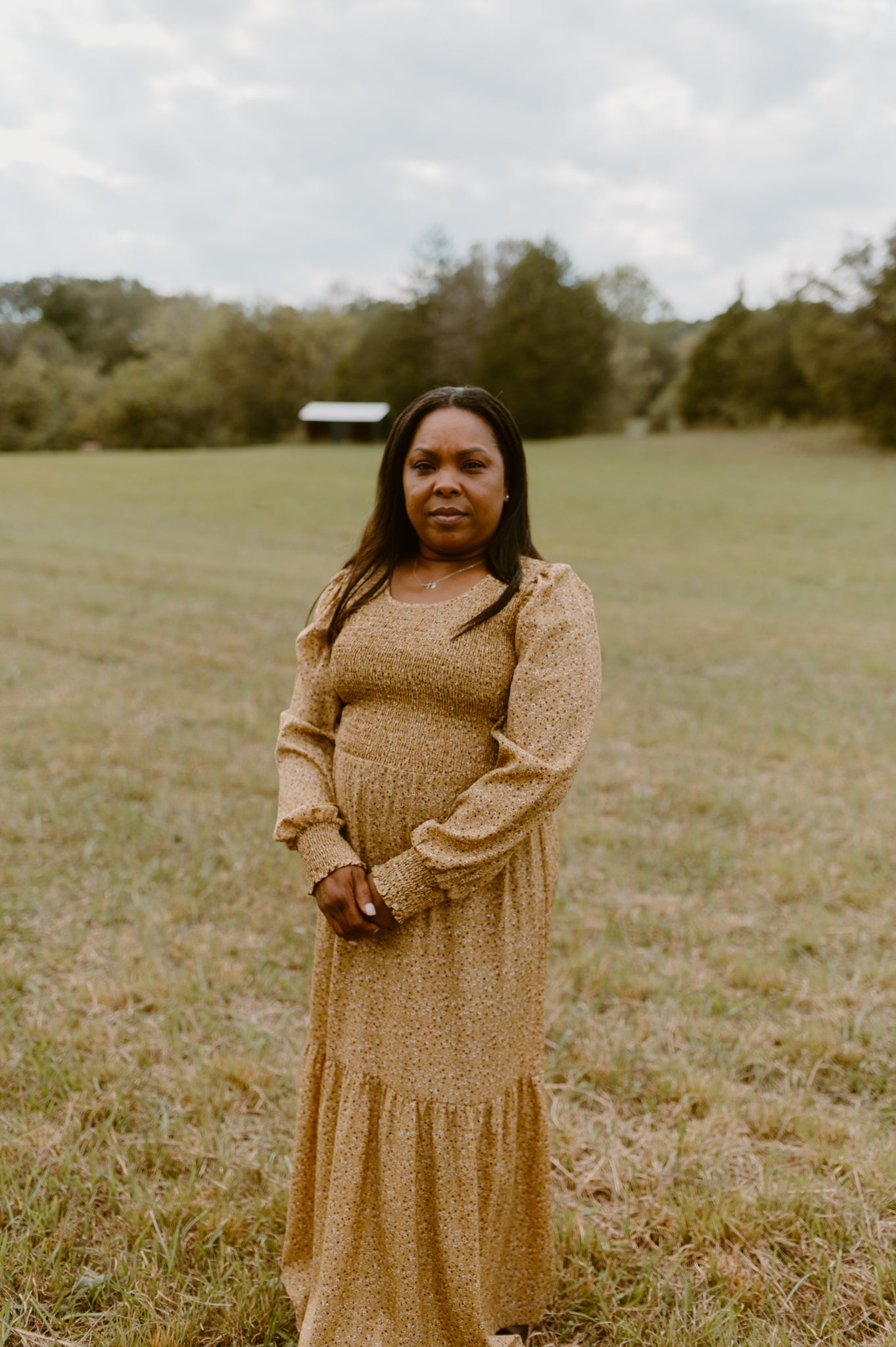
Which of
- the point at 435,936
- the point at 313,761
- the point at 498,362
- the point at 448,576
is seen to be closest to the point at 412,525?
the point at 448,576

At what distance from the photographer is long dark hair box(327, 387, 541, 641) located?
6.25 feet

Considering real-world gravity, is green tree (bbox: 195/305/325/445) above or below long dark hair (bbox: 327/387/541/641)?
above

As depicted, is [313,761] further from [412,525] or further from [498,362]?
[498,362]

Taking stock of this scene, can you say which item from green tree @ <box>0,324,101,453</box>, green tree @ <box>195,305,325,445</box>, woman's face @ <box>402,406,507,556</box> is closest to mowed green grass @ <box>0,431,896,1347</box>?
woman's face @ <box>402,406,507,556</box>

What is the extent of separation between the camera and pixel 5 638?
8.35m

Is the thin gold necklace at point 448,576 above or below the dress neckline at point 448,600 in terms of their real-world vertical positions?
above

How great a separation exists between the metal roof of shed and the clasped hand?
4719 cm

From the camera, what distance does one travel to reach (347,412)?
48.5 m

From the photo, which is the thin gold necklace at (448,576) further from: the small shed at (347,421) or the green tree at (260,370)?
the green tree at (260,370)

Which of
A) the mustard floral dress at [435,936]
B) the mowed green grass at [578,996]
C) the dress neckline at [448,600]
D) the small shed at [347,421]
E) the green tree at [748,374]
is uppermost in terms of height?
the green tree at [748,374]

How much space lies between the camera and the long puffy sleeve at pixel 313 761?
1.90 metres

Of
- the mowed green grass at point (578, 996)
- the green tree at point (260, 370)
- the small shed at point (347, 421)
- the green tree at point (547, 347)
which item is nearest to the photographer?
the mowed green grass at point (578, 996)

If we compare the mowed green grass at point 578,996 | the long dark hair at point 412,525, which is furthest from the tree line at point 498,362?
the long dark hair at point 412,525

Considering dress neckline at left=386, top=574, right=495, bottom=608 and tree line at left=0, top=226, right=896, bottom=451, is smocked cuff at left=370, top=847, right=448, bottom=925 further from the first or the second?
tree line at left=0, top=226, right=896, bottom=451
